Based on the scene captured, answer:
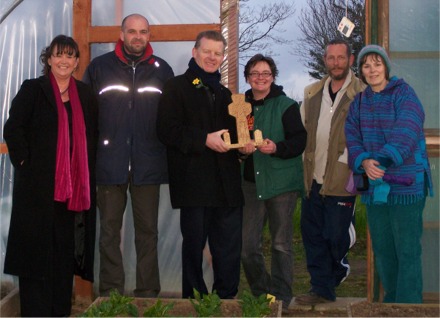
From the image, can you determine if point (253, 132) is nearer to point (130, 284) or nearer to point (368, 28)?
point (368, 28)

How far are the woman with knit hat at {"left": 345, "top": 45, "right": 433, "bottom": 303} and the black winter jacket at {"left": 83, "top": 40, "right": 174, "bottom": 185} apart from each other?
1266 millimetres

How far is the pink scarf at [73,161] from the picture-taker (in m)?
4.59

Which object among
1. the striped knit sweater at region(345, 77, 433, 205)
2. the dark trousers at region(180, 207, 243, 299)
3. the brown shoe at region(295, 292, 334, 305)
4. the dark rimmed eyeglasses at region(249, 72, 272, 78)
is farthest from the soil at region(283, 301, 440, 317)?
the dark rimmed eyeglasses at region(249, 72, 272, 78)

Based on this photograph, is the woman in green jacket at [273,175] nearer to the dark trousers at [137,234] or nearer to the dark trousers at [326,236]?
the dark trousers at [326,236]

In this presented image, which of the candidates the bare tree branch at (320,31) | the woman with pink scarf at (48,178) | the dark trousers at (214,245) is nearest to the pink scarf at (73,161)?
the woman with pink scarf at (48,178)

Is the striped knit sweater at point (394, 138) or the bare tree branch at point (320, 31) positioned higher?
the bare tree branch at point (320, 31)

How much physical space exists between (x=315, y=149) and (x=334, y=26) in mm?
9144

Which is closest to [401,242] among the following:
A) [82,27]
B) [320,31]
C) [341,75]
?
[341,75]

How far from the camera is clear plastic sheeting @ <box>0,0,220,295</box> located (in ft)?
18.3

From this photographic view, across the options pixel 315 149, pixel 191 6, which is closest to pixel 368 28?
pixel 315 149

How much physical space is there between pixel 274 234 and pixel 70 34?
2.13 meters

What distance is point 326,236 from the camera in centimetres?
531

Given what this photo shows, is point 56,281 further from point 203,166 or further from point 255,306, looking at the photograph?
point 255,306

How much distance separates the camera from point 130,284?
226 inches
